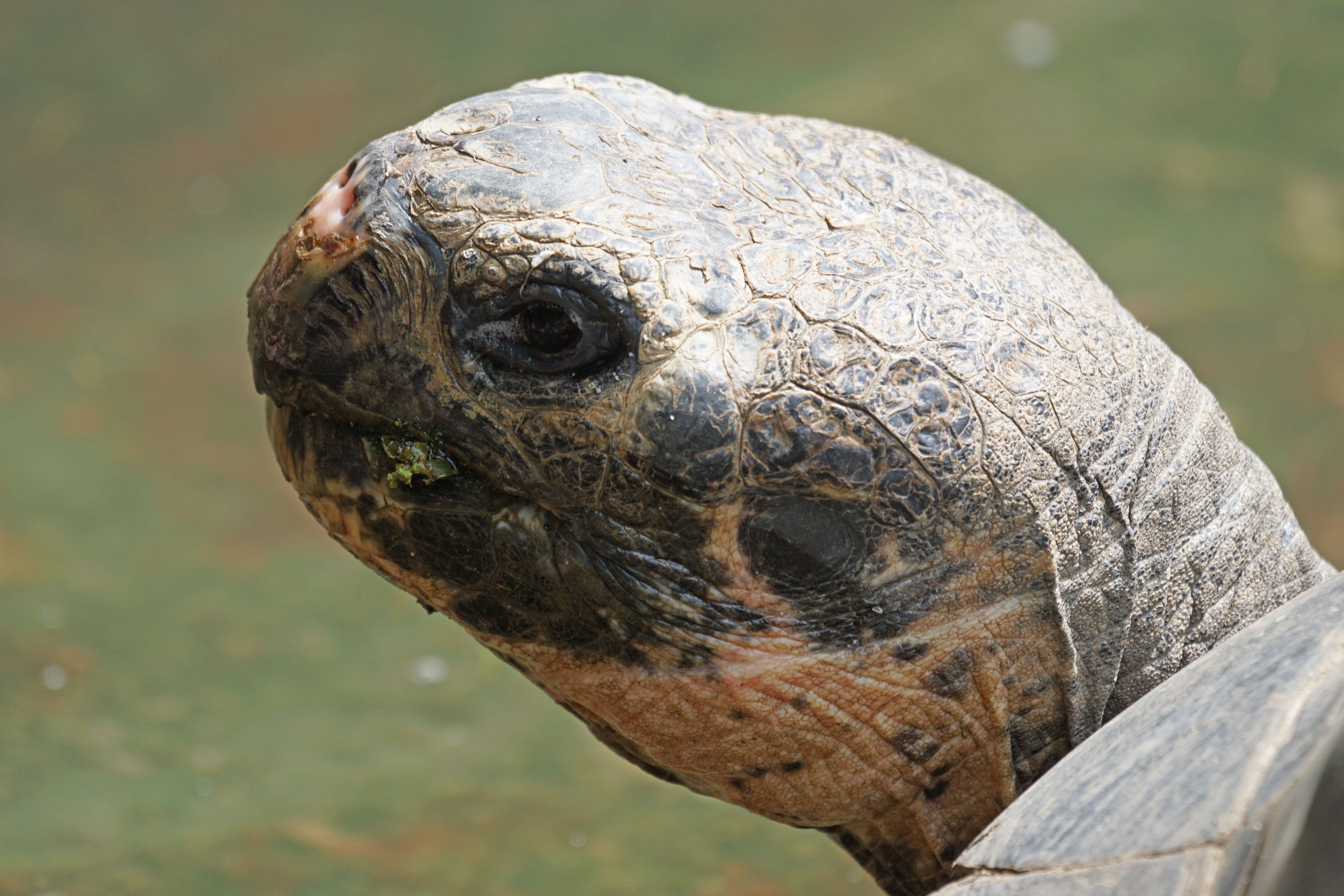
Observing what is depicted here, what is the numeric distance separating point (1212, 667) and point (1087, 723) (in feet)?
0.90

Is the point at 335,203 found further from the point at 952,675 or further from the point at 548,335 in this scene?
the point at 952,675

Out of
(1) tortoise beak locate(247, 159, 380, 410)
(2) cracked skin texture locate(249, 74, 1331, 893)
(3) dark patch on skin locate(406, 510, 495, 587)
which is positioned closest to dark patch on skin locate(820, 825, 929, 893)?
(2) cracked skin texture locate(249, 74, 1331, 893)

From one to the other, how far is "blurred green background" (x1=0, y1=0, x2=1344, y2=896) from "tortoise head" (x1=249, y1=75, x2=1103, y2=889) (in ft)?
6.44

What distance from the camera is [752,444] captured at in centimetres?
183

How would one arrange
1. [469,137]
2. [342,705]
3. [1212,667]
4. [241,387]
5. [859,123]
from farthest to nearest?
[859,123], [241,387], [342,705], [469,137], [1212,667]

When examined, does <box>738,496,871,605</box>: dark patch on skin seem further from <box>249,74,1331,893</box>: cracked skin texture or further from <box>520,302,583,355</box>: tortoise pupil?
<box>520,302,583,355</box>: tortoise pupil

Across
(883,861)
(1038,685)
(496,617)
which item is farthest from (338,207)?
(883,861)

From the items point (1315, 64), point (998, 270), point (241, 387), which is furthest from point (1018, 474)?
point (1315, 64)

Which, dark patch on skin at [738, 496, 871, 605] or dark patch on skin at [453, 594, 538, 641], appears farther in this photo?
dark patch on skin at [453, 594, 538, 641]

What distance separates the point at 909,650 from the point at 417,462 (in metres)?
0.77

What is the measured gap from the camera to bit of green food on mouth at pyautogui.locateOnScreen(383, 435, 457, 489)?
1.92 m

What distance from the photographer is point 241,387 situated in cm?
657

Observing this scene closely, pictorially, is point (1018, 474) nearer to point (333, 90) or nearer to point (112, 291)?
point (112, 291)

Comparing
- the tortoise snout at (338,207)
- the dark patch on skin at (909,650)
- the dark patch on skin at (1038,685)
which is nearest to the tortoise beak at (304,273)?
the tortoise snout at (338,207)
